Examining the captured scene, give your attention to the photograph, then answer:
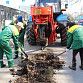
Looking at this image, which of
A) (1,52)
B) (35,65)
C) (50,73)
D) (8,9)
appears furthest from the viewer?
(8,9)

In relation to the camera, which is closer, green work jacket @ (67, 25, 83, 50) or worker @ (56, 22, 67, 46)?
green work jacket @ (67, 25, 83, 50)

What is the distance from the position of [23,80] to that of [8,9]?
31.1m

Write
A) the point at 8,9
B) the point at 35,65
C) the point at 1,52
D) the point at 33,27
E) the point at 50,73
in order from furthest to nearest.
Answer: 1. the point at 8,9
2. the point at 33,27
3. the point at 1,52
4. the point at 35,65
5. the point at 50,73

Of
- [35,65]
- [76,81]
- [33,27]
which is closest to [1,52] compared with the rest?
[35,65]

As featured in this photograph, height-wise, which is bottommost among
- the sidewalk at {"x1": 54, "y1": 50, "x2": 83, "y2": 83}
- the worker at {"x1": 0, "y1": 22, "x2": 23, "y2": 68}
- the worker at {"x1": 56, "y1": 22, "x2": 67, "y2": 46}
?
the sidewalk at {"x1": 54, "y1": 50, "x2": 83, "y2": 83}

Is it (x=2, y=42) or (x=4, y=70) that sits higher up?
(x=2, y=42)

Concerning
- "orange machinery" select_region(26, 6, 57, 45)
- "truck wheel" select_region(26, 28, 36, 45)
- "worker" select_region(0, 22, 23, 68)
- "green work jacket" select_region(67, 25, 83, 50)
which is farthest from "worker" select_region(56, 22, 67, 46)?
"green work jacket" select_region(67, 25, 83, 50)

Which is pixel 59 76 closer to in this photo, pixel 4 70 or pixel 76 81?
pixel 76 81

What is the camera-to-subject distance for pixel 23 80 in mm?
8445

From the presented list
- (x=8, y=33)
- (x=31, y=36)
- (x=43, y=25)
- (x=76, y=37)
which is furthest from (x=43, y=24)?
(x=76, y=37)

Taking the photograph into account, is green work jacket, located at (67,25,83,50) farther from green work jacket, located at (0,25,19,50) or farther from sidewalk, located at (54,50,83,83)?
green work jacket, located at (0,25,19,50)

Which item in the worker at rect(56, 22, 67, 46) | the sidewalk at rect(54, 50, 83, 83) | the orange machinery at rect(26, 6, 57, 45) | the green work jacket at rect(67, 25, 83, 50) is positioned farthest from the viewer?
the worker at rect(56, 22, 67, 46)

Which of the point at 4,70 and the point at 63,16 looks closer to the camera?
the point at 4,70

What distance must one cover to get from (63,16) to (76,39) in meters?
7.65
